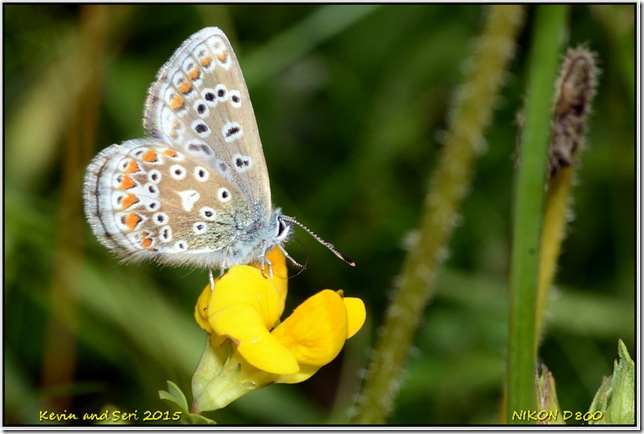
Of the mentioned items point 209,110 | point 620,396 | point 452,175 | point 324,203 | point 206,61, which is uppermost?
point 206,61

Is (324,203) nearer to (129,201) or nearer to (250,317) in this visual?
(129,201)

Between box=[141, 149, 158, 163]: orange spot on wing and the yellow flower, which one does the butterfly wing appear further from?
the yellow flower

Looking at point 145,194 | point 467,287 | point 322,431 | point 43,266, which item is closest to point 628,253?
point 467,287

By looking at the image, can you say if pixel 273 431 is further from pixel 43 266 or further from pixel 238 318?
pixel 43 266

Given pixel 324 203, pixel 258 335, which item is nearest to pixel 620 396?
pixel 258 335

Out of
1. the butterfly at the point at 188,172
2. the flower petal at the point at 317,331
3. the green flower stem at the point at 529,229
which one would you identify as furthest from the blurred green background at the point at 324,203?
the flower petal at the point at 317,331

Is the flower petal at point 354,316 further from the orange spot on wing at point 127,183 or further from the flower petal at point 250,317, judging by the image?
the orange spot on wing at point 127,183
